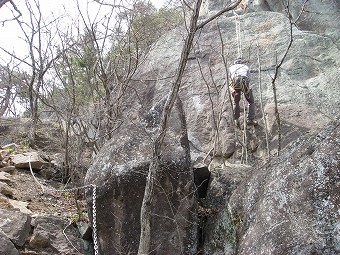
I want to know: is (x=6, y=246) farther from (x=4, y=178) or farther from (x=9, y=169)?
(x=9, y=169)

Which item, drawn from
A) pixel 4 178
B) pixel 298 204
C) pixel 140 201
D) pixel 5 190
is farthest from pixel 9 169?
pixel 298 204

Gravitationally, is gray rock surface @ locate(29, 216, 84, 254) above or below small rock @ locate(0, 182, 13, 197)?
below

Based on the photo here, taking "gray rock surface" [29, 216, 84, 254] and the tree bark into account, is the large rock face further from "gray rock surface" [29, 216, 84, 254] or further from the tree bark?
"gray rock surface" [29, 216, 84, 254]

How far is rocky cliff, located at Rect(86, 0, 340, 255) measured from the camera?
13.0ft

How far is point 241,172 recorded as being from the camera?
614cm

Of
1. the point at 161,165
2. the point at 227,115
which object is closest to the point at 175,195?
the point at 161,165

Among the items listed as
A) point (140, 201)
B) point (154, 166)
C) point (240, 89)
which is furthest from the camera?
point (240, 89)

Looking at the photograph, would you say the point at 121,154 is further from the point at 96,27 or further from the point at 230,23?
the point at 230,23

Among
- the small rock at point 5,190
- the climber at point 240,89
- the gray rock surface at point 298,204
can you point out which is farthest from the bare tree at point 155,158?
the climber at point 240,89

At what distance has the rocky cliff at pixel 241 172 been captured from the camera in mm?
3956

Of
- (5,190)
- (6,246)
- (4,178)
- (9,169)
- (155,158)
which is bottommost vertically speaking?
(6,246)

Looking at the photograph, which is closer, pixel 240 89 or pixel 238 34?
pixel 240 89

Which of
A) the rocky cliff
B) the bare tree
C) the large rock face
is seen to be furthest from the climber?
the bare tree

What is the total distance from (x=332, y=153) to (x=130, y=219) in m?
2.54
